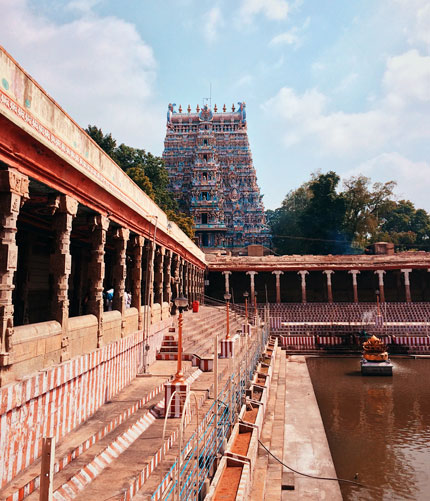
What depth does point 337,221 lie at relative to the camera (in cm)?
5138

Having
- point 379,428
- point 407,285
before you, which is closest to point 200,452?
point 379,428

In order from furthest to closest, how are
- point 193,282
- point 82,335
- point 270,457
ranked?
point 193,282
point 270,457
point 82,335

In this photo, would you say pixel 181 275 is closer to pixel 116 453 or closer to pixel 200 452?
pixel 116 453

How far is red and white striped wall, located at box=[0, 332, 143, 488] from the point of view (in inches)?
198

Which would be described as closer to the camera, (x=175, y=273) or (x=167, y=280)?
(x=167, y=280)

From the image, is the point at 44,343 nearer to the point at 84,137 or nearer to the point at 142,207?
the point at 84,137

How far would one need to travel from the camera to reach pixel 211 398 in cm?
888

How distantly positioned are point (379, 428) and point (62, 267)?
381 inches

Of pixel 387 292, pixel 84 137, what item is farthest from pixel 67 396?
pixel 387 292

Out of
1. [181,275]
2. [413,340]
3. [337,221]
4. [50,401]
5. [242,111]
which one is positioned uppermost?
[242,111]

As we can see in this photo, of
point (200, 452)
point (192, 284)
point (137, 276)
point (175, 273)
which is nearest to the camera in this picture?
point (200, 452)

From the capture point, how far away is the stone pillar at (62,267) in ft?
22.9

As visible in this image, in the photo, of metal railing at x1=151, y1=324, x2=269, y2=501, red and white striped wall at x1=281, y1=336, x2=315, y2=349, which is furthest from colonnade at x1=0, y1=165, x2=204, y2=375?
red and white striped wall at x1=281, y1=336, x2=315, y2=349

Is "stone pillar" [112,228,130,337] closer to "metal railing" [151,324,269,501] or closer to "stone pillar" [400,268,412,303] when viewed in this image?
"metal railing" [151,324,269,501]
